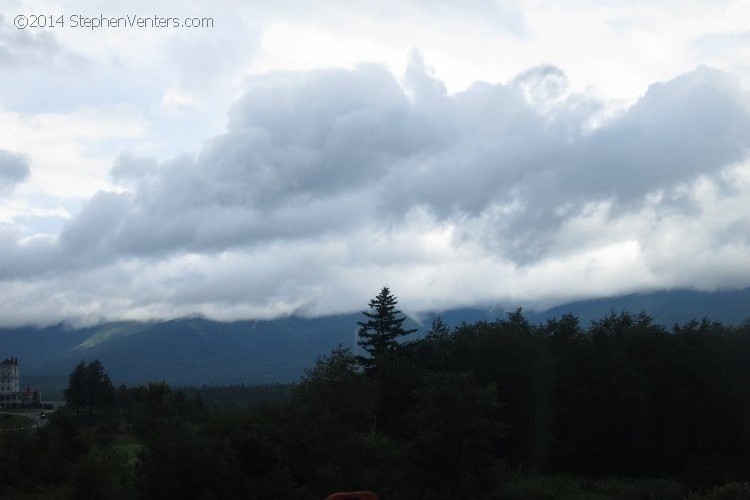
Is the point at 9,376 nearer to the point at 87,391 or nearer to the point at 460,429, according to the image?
the point at 87,391

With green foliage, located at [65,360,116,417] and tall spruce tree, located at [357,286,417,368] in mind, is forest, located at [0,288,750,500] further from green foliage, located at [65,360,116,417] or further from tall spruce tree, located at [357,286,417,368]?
green foliage, located at [65,360,116,417]

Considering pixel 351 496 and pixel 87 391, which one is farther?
pixel 87 391

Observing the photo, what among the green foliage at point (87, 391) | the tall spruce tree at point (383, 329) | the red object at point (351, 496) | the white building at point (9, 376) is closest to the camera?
the red object at point (351, 496)

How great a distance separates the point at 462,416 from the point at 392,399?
26721 mm

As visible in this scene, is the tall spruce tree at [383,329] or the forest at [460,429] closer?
the forest at [460,429]

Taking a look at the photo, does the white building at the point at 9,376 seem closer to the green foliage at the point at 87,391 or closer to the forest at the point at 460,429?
the green foliage at the point at 87,391

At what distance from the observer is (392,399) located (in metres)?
59.7

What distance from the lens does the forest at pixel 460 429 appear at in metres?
31.6

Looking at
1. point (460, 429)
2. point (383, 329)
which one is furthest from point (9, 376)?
point (460, 429)

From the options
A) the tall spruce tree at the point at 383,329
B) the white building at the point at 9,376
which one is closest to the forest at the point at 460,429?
the tall spruce tree at the point at 383,329

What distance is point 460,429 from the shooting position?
109ft

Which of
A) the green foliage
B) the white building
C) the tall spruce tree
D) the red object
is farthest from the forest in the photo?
the white building

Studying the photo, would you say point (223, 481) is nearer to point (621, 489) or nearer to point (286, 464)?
point (286, 464)

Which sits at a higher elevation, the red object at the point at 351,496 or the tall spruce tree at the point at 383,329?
the tall spruce tree at the point at 383,329
